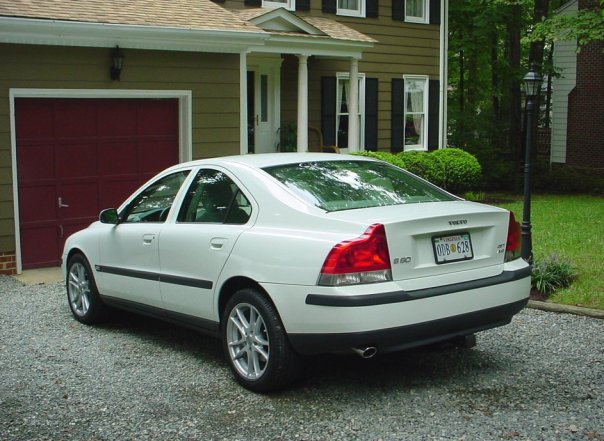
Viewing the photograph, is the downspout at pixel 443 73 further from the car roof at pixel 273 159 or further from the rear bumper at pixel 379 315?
the rear bumper at pixel 379 315

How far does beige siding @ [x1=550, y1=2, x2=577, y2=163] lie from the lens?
30.9m

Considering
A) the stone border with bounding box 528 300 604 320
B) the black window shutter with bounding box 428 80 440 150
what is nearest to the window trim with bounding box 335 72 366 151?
the black window shutter with bounding box 428 80 440 150

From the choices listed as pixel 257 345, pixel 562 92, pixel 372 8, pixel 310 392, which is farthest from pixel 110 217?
pixel 562 92

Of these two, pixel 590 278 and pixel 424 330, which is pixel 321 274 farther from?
pixel 590 278

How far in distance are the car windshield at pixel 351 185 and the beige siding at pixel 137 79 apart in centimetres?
627

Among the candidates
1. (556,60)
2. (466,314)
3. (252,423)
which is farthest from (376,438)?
(556,60)

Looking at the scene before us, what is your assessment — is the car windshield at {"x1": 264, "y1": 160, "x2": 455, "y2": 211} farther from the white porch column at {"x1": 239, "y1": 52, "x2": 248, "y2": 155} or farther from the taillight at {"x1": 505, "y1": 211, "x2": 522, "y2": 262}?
the white porch column at {"x1": 239, "y1": 52, "x2": 248, "y2": 155}

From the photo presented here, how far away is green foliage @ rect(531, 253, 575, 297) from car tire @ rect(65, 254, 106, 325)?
4.61 m

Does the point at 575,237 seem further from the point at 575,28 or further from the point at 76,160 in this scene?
the point at 575,28

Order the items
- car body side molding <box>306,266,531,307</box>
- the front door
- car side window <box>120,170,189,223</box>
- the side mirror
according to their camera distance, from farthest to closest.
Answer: the front door
the side mirror
car side window <box>120,170,189,223</box>
car body side molding <box>306,266,531,307</box>

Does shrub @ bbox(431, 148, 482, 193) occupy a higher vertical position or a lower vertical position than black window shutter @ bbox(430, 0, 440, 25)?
lower

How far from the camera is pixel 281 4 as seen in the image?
18797 millimetres

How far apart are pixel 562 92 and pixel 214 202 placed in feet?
89.2

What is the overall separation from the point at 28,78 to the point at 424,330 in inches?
316
